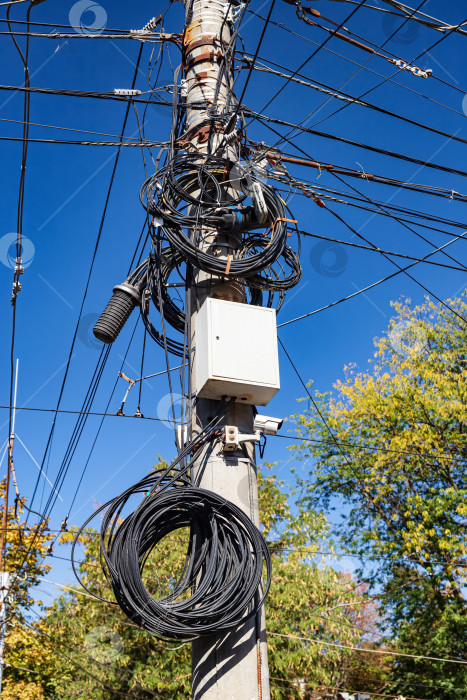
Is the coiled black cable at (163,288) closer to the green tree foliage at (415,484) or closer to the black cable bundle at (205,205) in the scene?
the black cable bundle at (205,205)

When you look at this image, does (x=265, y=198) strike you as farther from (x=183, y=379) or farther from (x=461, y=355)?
(x=461, y=355)

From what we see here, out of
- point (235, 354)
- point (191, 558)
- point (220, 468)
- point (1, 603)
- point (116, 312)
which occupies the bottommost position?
point (191, 558)

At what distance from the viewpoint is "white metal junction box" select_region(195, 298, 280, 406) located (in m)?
4.23

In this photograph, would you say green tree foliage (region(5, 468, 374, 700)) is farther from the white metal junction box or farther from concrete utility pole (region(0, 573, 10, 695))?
the white metal junction box

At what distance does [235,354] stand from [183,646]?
35.6 ft

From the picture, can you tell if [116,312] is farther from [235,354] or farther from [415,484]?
[415,484]

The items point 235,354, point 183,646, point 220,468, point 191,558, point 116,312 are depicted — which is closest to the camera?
point 191,558

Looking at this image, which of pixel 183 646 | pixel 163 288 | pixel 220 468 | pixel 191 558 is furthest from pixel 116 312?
pixel 183 646

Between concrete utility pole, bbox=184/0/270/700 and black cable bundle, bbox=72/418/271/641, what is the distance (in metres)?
0.13

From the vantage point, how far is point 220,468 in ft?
13.6

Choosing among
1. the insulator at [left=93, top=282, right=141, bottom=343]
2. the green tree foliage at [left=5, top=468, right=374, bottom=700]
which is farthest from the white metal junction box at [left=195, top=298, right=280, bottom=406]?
the green tree foliage at [left=5, top=468, right=374, bottom=700]

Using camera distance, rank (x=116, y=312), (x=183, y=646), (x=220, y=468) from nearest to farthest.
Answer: (x=220, y=468)
(x=116, y=312)
(x=183, y=646)

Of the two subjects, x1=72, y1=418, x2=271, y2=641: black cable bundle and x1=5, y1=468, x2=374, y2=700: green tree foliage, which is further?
x1=5, y1=468, x2=374, y2=700: green tree foliage

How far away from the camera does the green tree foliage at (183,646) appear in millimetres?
13750
